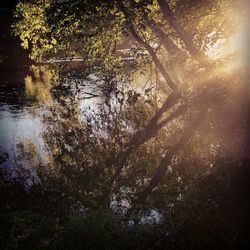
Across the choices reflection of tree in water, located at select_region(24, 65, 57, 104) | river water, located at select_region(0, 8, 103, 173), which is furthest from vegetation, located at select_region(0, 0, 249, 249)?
reflection of tree in water, located at select_region(24, 65, 57, 104)

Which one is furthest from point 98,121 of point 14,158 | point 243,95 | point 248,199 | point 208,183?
point 248,199

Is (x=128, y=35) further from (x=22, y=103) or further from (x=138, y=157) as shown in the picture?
(x=22, y=103)

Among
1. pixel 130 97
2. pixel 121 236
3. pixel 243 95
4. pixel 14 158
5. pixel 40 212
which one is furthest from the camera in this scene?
pixel 130 97

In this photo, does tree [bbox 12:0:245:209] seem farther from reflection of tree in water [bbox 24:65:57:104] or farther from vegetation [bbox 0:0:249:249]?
reflection of tree in water [bbox 24:65:57:104]

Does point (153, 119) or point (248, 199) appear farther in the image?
point (153, 119)

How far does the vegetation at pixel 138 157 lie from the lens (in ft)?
30.2

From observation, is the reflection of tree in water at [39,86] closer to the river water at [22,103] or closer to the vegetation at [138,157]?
the river water at [22,103]

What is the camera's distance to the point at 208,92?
16016 mm

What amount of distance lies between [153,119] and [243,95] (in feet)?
20.8

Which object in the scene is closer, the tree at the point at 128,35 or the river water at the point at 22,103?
the tree at the point at 128,35

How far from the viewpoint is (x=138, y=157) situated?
48.1 feet

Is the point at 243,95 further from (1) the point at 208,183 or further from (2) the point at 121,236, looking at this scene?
(2) the point at 121,236

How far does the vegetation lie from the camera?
9.21m

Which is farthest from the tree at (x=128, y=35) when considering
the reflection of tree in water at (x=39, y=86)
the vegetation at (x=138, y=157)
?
the reflection of tree in water at (x=39, y=86)
